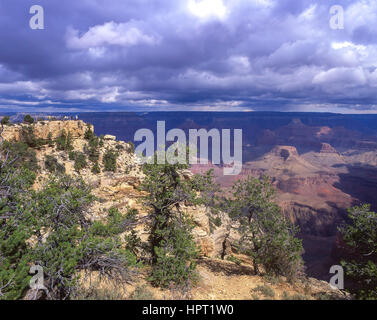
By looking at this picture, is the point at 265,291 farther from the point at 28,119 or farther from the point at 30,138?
the point at 28,119

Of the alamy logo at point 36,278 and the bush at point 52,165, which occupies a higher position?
the bush at point 52,165

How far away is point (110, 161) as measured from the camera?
24.8m

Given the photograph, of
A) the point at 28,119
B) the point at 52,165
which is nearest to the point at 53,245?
the point at 52,165

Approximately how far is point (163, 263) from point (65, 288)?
3758 millimetres

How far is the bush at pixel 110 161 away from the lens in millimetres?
24234

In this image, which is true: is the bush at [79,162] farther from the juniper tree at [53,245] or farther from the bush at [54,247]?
the bush at [54,247]

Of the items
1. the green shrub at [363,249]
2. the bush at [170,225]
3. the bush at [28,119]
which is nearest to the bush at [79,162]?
the bush at [28,119]

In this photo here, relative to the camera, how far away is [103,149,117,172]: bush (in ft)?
79.5

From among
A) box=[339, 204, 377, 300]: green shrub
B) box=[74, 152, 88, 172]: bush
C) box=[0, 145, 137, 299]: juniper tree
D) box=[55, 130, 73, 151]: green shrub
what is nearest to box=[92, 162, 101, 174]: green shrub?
box=[74, 152, 88, 172]: bush

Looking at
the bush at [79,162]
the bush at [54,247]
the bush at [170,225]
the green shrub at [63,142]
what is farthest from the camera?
the green shrub at [63,142]

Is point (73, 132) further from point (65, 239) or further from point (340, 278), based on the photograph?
point (340, 278)
